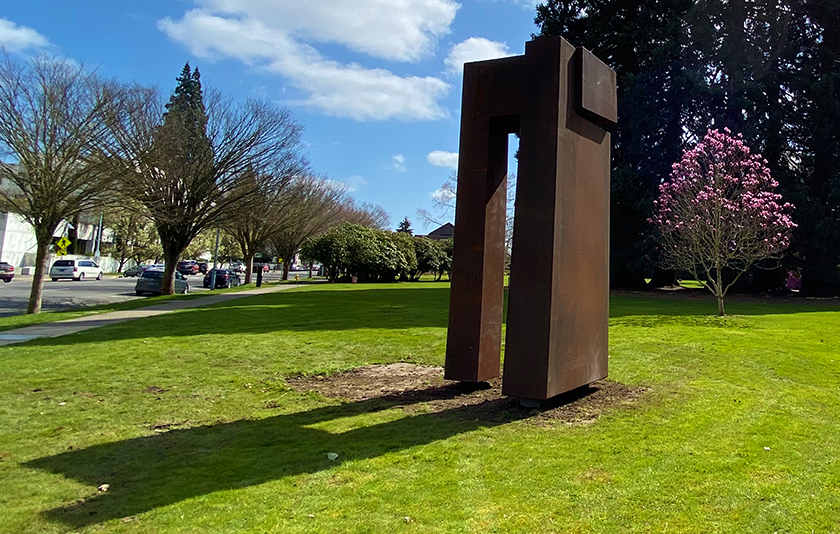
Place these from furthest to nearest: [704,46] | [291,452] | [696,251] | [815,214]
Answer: [704,46]
[815,214]
[696,251]
[291,452]

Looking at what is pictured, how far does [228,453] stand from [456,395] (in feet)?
9.71

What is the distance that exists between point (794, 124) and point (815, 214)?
18.5ft

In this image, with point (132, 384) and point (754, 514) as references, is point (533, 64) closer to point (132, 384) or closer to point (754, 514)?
point (754, 514)

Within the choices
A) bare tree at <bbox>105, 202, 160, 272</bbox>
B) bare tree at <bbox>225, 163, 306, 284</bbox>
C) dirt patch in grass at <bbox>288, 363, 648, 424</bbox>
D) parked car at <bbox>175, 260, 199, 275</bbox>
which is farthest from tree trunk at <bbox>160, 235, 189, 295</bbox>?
parked car at <bbox>175, 260, 199, 275</bbox>

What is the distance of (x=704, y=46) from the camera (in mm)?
29344

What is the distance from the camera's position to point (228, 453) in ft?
16.4

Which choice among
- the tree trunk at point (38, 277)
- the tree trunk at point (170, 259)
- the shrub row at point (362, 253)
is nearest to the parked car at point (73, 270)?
the shrub row at point (362, 253)

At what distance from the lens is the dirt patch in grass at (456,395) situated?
621 cm

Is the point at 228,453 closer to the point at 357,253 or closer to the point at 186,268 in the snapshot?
the point at 357,253

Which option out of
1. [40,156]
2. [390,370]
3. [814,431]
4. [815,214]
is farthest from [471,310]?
[815,214]

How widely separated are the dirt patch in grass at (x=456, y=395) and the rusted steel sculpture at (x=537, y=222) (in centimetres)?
25

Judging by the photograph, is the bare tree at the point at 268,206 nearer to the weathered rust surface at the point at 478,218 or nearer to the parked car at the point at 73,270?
the parked car at the point at 73,270

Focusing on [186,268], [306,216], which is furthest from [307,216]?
[186,268]

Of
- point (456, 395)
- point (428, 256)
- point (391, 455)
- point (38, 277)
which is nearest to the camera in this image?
point (391, 455)
